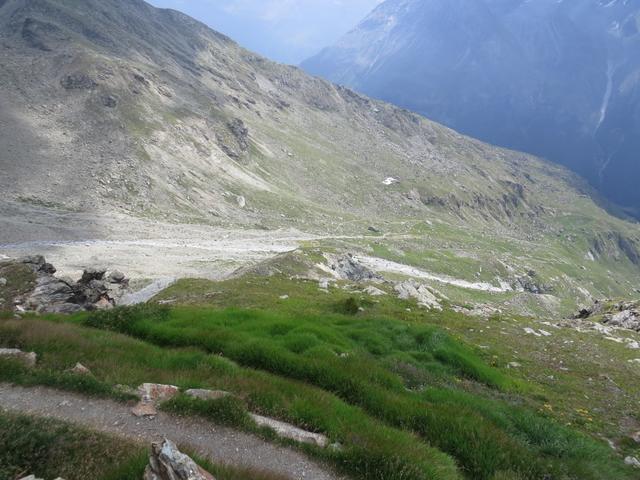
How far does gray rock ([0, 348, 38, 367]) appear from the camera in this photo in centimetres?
1004

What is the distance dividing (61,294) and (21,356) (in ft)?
73.9

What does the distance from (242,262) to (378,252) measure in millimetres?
52861

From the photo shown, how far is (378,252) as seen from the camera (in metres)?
113

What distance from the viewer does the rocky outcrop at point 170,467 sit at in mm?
5645

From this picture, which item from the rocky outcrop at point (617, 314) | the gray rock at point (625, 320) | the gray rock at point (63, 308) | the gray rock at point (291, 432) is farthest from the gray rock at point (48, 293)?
the gray rock at point (625, 320)

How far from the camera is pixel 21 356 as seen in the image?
1030 centimetres

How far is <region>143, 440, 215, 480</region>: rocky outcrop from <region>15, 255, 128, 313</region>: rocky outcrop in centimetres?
2337

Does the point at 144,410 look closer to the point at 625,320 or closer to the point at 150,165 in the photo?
the point at 625,320

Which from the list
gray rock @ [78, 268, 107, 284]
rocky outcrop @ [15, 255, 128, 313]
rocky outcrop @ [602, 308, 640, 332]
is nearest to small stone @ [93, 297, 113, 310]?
rocky outcrop @ [15, 255, 128, 313]

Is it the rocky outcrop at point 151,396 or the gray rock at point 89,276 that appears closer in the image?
the rocky outcrop at point 151,396

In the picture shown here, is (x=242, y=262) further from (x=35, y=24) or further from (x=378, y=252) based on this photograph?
(x=35, y=24)

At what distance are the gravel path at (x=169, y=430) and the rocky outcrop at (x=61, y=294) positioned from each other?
1926 centimetres

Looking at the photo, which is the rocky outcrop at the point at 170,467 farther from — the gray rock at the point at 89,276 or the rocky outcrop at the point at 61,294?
the gray rock at the point at 89,276

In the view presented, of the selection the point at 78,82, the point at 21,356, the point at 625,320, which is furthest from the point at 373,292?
the point at 78,82
